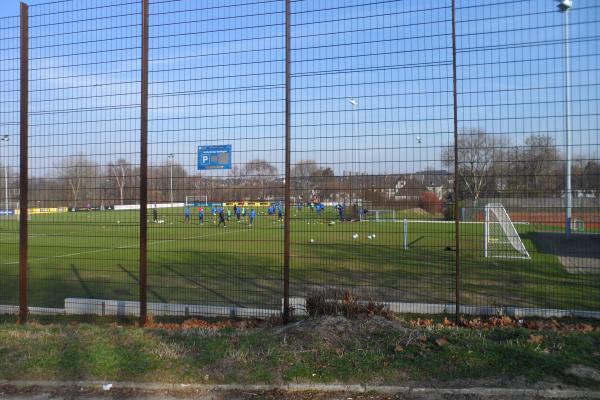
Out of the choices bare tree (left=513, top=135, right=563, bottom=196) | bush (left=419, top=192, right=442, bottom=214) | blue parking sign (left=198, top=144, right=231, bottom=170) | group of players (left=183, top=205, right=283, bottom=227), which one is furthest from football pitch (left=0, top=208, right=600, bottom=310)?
bare tree (left=513, top=135, right=563, bottom=196)

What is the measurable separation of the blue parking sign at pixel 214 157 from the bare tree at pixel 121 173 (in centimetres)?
125

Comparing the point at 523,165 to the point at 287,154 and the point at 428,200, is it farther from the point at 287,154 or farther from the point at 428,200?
the point at 287,154

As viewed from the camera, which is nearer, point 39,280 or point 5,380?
point 5,380

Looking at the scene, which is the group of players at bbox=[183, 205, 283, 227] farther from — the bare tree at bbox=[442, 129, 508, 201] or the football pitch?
the bare tree at bbox=[442, 129, 508, 201]

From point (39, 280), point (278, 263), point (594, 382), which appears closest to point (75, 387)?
point (594, 382)

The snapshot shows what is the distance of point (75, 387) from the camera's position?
503 cm

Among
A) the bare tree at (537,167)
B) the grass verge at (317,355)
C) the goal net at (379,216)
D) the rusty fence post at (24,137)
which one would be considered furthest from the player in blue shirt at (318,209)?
the rusty fence post at (24,137)

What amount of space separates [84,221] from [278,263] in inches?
410

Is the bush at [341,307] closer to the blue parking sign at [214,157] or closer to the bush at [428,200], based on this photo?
the bush at [428,200]

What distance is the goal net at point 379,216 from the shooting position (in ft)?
25.7

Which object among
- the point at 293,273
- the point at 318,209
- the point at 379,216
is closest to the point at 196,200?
the point at 318,209

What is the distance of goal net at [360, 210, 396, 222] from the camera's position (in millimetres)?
7828

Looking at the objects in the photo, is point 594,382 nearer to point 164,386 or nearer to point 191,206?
point 164,386

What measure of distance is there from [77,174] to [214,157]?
102 inches
